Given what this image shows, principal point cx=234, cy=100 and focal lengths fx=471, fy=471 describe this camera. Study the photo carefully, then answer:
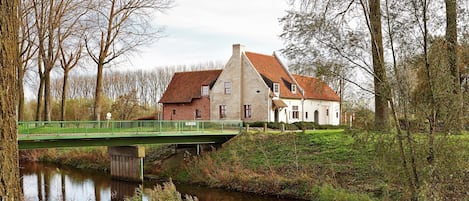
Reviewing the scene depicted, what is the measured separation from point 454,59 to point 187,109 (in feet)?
111

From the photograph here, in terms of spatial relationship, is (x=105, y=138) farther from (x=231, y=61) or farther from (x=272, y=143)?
(x=231, y=61)

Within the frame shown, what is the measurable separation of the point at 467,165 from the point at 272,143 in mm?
17199

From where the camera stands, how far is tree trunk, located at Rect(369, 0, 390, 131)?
892 cm

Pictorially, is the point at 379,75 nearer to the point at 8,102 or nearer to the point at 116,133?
the point at 8,102

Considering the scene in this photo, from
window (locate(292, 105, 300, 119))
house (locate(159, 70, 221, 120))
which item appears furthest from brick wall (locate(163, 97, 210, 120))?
window (locate(292, 105, 300, 119))

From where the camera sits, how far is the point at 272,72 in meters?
40.1

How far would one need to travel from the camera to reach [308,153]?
2238cm

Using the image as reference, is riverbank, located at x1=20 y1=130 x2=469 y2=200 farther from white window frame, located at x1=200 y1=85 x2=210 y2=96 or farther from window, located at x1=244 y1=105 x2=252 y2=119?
white window frame, located at x1=200 y1=85 x2=210 y2=96

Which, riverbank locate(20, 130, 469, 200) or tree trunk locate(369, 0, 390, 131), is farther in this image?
tree trunk locate(369, 0, 390, 131)

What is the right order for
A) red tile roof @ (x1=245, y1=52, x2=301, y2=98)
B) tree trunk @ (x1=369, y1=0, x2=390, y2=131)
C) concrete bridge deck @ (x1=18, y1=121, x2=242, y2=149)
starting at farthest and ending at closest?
red tile roof @ (x1=245, y1=52, x2=301, y2=98)
concrete bridge deck @ (x1=18, y1=121, x2=242, y2=149)
tree trunk @ (x1=369, y1=0, x2=390, y2=131)

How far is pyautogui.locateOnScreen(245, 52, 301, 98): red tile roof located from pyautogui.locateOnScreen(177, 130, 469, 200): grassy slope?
12331 millimetres

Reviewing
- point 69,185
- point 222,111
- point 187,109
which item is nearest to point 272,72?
point 222,111

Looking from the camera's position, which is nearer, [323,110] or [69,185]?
[69,185]

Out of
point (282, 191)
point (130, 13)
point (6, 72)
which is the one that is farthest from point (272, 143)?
point (6, 72)
